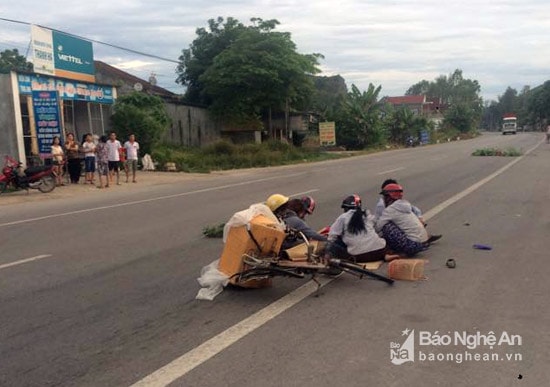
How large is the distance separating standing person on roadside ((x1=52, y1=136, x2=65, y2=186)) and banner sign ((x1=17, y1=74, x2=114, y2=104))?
2.40m

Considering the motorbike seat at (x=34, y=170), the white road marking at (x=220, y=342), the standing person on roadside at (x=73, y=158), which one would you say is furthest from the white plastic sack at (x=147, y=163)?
the white road marking at (x=220, y=342)

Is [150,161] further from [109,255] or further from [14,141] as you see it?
[109,255]

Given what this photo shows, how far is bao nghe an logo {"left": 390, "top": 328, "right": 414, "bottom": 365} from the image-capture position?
13.0ft

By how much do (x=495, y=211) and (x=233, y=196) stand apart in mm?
6505

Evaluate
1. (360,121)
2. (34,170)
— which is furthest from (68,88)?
(360,121)

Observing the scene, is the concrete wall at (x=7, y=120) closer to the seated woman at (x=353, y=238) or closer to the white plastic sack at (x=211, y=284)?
the white plastic sack at (x=211, y=284)

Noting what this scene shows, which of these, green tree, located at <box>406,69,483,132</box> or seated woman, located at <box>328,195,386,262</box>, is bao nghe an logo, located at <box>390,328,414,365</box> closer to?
seated woman, located at <box>328,195,386,262</box>

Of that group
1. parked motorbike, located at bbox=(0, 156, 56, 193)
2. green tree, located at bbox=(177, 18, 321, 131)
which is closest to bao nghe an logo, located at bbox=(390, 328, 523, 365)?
parked motorbike, located at bbox=(0, 156, 56, 193)

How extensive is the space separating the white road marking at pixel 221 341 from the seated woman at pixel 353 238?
0.50 metres

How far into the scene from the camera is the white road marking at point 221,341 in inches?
147

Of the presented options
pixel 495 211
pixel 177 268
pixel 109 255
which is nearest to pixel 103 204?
pixel 109 255

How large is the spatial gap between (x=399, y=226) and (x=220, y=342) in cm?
329

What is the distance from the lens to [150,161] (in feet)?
79.7

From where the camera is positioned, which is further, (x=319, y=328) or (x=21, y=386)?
(x=319, y=328)
